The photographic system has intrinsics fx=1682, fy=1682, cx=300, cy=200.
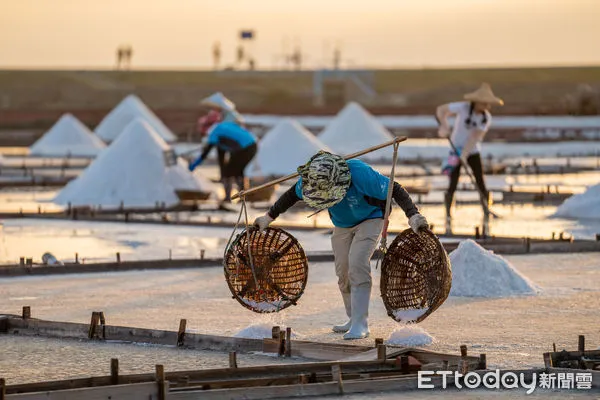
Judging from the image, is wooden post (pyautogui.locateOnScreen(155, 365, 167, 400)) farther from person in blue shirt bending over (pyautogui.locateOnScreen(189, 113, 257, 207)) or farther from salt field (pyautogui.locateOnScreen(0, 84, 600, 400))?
person in blue shirt bending over (pyautogui.locateOnScreen(189, 113, 257, 207))

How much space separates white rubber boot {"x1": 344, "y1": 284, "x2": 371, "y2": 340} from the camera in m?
8.07

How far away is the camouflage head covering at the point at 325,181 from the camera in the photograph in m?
7.82

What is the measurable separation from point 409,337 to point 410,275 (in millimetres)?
415

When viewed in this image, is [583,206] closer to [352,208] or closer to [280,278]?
[280,278]

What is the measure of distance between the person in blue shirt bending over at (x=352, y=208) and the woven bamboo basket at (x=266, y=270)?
33 centimetres

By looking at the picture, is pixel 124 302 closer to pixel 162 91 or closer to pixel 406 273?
pixel 406 273

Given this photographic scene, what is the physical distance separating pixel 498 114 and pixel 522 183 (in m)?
32.9

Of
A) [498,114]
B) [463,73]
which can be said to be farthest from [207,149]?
[463,73]

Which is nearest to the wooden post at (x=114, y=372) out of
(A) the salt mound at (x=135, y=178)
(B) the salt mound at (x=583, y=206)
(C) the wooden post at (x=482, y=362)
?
(C) the wooden post at (x=482, y=362)

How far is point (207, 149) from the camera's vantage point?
669 inches

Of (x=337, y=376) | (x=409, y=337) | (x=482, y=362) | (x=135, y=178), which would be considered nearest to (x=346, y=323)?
(x=409, y=337)

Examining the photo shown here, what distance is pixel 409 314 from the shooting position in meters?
8.06

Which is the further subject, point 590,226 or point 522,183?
point 522,183

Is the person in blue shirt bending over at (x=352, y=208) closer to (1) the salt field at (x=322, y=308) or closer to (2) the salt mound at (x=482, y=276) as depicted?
(1) the salt field at (x=322, y=308)
